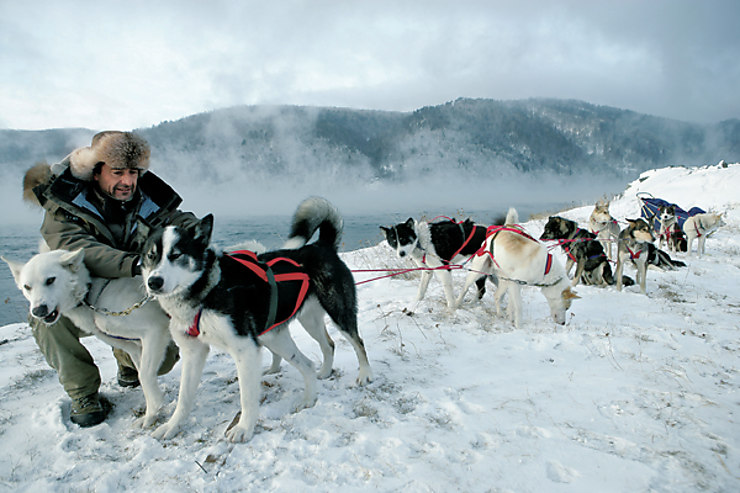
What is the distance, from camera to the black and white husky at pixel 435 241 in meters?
6.25

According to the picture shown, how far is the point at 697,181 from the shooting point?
20609 mm

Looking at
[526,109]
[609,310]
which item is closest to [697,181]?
[609,310]

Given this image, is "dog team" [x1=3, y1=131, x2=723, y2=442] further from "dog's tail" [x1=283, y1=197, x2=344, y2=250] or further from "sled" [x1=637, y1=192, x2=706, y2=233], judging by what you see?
"sled" [x1=637, y1=192, x2=706, y2=233]

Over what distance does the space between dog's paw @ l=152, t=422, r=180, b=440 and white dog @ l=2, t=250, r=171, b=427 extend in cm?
23

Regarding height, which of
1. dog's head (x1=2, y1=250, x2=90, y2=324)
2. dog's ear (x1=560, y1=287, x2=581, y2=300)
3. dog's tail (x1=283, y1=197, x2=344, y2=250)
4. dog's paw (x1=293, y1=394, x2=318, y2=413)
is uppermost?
dog's tail (x1=283, y1=197, x2=344, y2=250)

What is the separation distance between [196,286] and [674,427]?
3.12 meters

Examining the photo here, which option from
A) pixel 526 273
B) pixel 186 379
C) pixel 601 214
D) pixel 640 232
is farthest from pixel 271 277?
pixel 601 214

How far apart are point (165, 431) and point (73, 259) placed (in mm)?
1358

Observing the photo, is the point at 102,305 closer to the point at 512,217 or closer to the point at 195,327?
the point at 195,327

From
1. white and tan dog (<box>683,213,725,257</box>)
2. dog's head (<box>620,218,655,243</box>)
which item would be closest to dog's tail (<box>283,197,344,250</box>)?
dog's head (<box>620,218,655,243</box>)

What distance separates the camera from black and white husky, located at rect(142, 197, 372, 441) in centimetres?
227

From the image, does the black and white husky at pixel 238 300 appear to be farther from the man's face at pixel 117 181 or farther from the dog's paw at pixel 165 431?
the man's face at pixel 117 181

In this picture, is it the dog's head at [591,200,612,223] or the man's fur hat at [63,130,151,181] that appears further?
the dog's head at [591,200,612,223]

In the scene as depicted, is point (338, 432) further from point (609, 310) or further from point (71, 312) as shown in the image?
point (609, 310)
